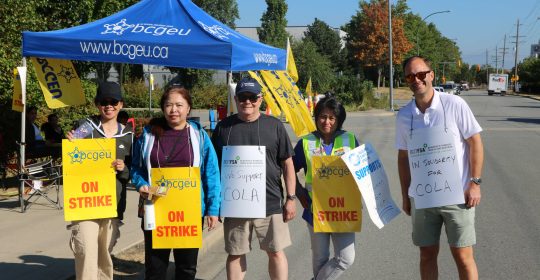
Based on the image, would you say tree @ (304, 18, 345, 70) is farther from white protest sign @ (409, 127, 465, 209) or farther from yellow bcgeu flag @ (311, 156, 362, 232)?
white protest sign @ (409, 127, 465, 209)

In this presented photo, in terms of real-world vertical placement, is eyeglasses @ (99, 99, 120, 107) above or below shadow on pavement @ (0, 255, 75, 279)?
above

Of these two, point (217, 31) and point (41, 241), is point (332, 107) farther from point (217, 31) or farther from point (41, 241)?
point (41, 241)

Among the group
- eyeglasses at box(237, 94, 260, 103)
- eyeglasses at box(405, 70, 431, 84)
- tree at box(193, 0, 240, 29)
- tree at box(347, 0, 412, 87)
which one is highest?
tree at box(193, 0, 240, 29)

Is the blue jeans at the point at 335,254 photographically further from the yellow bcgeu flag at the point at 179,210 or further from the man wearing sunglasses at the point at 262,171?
the yellow bcgeu flag at the point at 179,210

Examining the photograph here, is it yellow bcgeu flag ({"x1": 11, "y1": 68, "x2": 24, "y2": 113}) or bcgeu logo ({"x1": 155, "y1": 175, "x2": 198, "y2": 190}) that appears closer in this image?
bcgeu logo ({"x1": 155, "y1": 175, "x2": 198, "y2": 190})

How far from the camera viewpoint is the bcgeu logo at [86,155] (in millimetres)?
4570

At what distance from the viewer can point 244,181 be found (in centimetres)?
462

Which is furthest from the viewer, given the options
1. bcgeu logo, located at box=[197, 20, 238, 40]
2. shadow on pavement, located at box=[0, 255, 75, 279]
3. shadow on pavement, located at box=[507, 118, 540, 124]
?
shadow on pavement, located at box=[507, 118, 540, 124]

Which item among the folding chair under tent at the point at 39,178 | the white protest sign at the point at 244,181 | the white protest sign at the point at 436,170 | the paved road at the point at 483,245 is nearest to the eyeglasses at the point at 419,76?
the white protest sign at the point at 436,170

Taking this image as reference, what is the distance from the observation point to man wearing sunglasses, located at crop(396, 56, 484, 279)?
425cm

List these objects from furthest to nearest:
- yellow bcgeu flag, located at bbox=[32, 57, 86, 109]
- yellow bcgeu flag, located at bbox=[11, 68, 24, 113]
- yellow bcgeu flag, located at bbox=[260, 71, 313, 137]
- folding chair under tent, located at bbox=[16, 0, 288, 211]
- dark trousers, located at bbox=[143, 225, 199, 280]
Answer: yellow bcgeu flag, located at bbox=[260, 71, 313, 137]
yellow bcgeu flag, located at bbox=[11, 68, 24, 113]
yellow bcgeu flag, located at bbox=[32, 57, 86, 109]
folding chair under tent, located at bbox=[16, 0, 288, 211]
dark trousers, located at bbox=[143, 225, 199, 280]

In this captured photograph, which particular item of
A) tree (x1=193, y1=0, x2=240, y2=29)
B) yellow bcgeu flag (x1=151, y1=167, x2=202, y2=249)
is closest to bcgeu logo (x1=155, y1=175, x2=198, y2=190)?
yellow bcgeu flag (x1=151, y1=167, x2=202, y2=249)

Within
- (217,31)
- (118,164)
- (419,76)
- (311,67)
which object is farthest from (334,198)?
(311,67)

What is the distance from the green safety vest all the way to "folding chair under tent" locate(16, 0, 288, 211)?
9.21 feet
